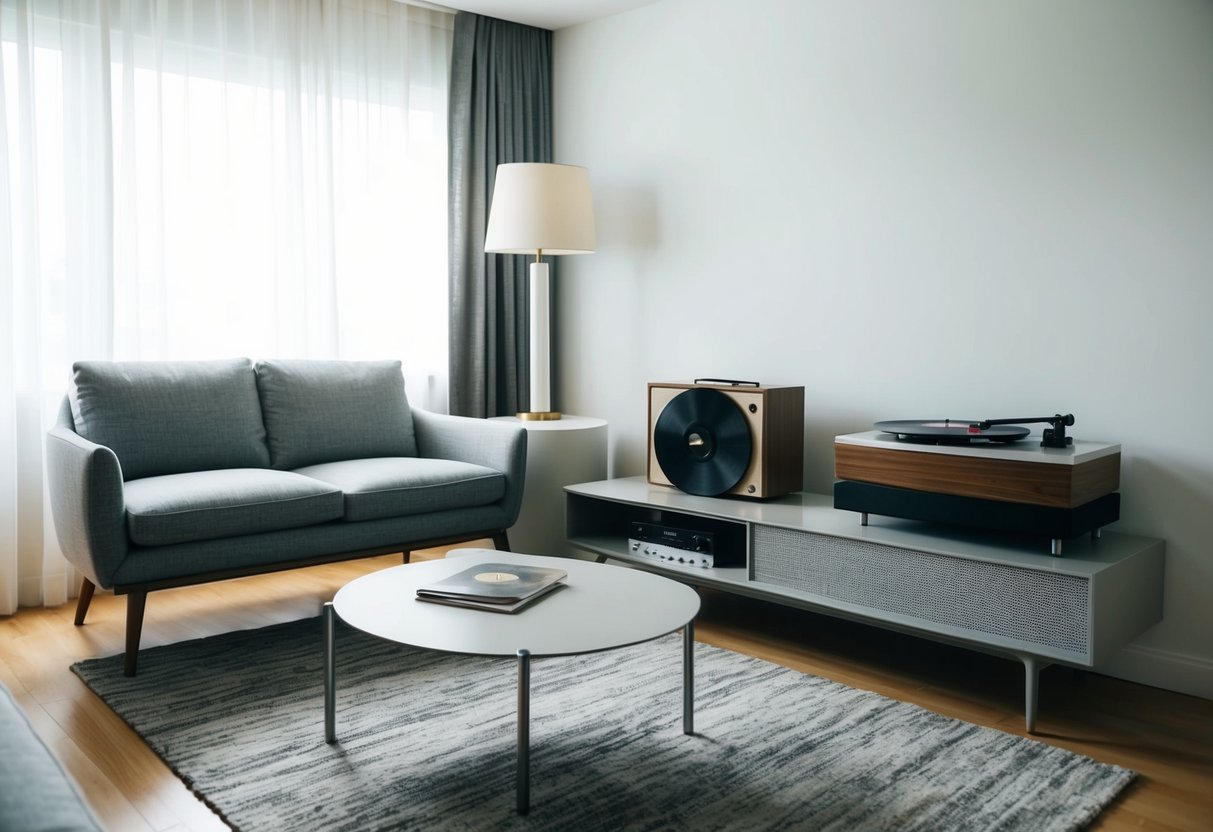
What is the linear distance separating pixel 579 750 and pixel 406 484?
48.7 inches

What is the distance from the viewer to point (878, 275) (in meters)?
3.18

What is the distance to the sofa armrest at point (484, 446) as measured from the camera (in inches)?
132

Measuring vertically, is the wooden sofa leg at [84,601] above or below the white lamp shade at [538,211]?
below

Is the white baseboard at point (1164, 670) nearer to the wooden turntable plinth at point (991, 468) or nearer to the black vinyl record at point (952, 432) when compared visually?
the wooden turntable plinth at point (991, 468)

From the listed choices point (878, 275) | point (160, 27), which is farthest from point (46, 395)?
point (878, 275)

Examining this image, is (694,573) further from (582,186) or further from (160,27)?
(160,27)

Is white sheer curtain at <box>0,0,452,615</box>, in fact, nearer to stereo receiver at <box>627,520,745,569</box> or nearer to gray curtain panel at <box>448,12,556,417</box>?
gray curtain panel at <box>448,12,556,417</box>

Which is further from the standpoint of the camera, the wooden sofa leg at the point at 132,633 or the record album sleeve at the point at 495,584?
the wooden sofa leg at the point at 132,633

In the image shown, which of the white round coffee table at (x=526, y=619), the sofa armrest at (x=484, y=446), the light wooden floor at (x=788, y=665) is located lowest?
the light wooden floor at (x=788, y=665)

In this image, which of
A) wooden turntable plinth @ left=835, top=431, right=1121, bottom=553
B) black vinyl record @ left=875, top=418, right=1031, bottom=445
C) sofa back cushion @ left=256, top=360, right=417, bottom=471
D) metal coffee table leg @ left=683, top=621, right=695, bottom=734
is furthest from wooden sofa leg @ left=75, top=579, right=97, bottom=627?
black vinyl record @ left=875, top=418, right=1031, bottom=445

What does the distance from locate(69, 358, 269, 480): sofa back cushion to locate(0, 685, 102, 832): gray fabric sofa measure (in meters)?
2.08

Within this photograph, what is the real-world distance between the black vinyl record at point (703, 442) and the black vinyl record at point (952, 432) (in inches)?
21.8

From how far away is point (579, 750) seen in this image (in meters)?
2.13

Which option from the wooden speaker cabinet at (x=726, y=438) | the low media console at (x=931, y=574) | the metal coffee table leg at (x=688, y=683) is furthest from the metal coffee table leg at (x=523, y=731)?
the wooden speaker cabinet at (x=726, y=438)
